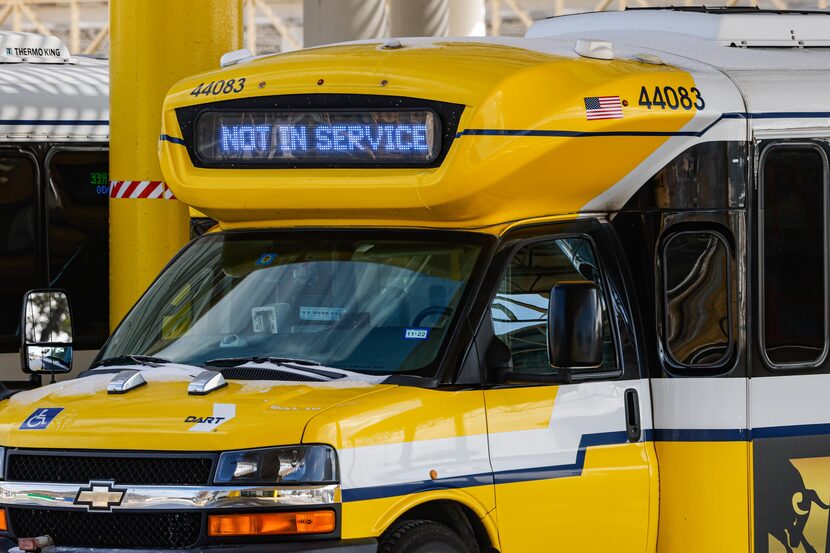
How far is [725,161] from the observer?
27.0 feet

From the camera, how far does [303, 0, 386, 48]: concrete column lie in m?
25.0

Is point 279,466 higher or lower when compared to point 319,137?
lower

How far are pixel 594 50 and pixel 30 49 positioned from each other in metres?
9.18

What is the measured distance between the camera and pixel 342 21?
2503 cm

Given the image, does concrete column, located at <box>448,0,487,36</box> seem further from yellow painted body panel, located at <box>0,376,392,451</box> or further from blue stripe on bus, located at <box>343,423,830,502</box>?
yellow painted body panel, located at <box>0,376,392,451</box>

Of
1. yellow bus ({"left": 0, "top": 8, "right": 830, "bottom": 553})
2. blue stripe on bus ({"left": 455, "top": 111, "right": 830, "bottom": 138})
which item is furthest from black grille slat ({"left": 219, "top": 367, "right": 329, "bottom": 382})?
blue stripe on bus ({"left": 455, "top": 111, "right": 830, "bottom": 138})

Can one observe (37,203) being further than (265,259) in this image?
Yes

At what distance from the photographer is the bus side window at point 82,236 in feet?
49.6

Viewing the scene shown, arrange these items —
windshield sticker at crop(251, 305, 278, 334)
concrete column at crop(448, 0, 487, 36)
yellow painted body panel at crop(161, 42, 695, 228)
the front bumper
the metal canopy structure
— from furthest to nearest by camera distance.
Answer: the metal canopy structure < concrete column at crop(448, 0, 487, 36) < windshield sticker at crop(251, 305, 278, 334) < yellow painted body panel at crop(161, 42, 695, 228) < the front bumper

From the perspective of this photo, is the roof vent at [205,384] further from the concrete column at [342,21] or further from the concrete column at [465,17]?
the concrete column at [465,17]

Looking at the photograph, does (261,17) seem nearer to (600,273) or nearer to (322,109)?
(322,109)

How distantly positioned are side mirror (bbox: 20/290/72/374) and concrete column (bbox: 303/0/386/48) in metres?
17.1

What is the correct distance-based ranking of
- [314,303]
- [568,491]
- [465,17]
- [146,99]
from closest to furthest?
1. [568,491]
2. [314,303]
3. [146,99]
4. [465,17]

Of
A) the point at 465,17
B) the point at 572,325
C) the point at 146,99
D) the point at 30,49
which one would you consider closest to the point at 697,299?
the point at 572,325
